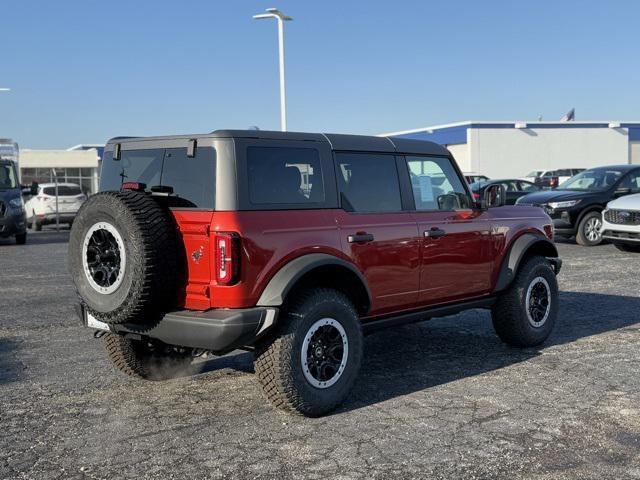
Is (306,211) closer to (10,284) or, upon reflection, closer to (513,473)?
(513,473)

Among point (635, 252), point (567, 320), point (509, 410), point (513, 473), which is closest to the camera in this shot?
point (513, 473)

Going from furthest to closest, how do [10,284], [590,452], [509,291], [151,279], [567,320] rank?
[10,284]
[567,320]
[509,291]
[151,279]
[590,452]

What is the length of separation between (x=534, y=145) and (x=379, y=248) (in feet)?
156

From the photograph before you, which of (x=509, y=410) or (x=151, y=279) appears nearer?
(x=151, y=279)

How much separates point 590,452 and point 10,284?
31.9 feet

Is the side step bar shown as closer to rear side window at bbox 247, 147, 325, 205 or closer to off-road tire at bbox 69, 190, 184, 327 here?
rear side window at bbox 247, 147, 325, 205

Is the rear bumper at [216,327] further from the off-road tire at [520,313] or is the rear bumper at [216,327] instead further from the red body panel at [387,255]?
the off-road tire at [520,313]

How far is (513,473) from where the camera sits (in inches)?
153

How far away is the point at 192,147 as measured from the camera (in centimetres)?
470

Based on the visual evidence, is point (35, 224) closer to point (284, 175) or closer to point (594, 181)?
point (594, 181)

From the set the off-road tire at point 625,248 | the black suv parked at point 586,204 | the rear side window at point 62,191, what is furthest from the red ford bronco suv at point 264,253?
the rear side window at point 62,191

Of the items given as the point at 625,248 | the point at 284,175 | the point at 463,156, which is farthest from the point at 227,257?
the point at 463,156

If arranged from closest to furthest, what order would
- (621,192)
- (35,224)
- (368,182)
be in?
(368,182) → (621,192) → (35,224)

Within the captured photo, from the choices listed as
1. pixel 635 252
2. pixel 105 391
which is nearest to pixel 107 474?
pixel 105 391
